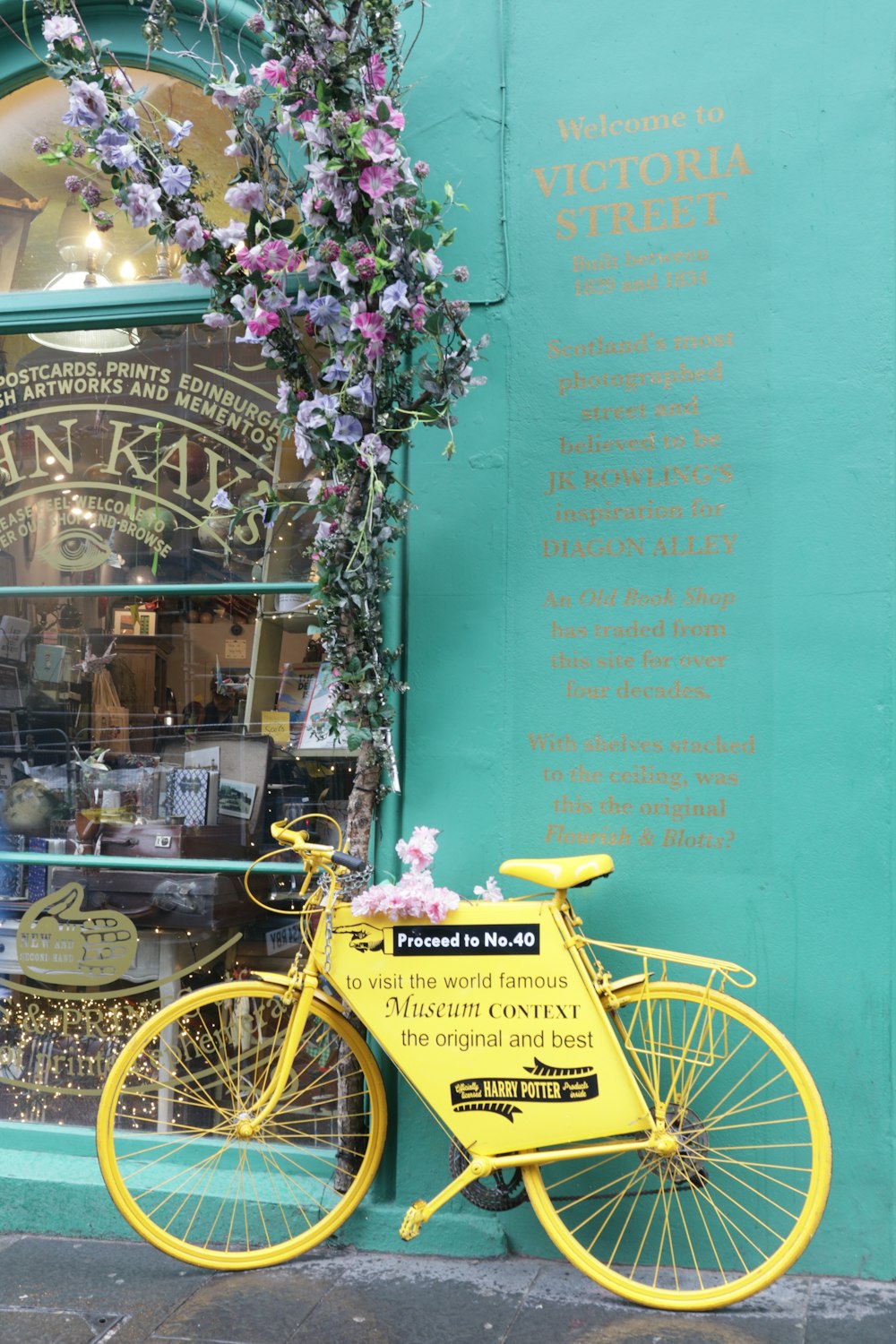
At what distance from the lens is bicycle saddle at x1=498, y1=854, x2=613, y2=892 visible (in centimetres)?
330

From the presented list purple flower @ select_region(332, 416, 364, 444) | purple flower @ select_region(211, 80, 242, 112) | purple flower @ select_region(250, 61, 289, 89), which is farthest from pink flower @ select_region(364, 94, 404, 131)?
purple flower @ select_region(332, 416, 364, 444)

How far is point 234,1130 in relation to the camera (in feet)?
11.4

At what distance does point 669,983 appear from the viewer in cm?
335

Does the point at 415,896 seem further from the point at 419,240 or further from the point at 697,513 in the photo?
the point at 419,240

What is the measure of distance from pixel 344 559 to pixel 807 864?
172cm

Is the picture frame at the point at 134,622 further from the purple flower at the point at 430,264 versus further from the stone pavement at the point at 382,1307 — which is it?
the stone pavement at the point at 382,1307

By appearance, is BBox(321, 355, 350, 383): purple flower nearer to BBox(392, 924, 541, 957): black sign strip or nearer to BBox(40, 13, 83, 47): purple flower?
BBox(40, 13, 83, 47): purple flower

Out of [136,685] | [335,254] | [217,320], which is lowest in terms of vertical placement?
[136,685]

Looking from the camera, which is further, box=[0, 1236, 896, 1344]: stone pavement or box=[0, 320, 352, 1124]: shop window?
box=[0, 320, 352, 1124]: shop window

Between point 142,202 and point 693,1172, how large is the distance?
333cm

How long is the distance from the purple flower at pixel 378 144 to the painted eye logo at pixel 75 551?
1.89 m

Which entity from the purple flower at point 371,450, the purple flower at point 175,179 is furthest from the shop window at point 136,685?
the purple flower at point 175,179

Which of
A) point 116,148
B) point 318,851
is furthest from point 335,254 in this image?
point 318,851

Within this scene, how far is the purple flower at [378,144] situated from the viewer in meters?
3.27
